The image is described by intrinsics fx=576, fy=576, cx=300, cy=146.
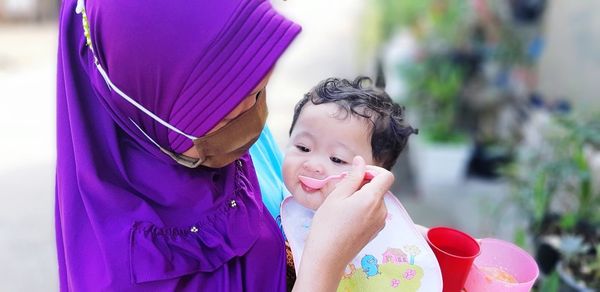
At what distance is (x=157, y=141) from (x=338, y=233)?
421mm

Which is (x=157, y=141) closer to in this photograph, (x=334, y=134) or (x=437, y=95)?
(x=334, y=134)

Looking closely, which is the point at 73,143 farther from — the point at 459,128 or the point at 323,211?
the point at 459,128

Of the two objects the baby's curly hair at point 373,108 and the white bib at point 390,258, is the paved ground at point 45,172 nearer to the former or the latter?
the baby's curly hair at point 373,108

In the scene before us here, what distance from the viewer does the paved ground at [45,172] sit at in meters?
3.84

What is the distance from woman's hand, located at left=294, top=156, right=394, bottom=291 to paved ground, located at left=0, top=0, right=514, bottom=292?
481 millimetres

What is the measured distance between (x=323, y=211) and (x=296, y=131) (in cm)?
35

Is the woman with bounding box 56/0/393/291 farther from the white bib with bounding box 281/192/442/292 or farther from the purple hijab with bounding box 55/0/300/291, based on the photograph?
the white bib with bounding box 281/192/442/292

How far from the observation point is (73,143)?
1.20 meters

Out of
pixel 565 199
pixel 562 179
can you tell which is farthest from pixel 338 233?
pixel 565 199

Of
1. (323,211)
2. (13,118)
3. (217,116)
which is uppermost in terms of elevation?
(217,116)

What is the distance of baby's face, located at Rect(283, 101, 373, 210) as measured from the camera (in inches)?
55.6

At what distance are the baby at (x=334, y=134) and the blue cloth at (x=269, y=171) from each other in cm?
10

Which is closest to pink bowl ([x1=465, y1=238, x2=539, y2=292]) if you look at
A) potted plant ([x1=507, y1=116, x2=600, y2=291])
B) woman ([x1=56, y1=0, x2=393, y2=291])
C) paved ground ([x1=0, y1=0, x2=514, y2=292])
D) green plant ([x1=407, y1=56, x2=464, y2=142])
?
woman ([x1=56, y1=0, x2=393, y2=291])

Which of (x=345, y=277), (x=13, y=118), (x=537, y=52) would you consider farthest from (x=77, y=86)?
(x=13, y=118)
